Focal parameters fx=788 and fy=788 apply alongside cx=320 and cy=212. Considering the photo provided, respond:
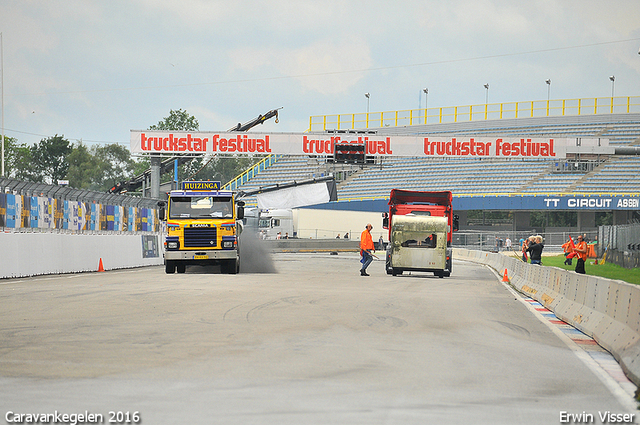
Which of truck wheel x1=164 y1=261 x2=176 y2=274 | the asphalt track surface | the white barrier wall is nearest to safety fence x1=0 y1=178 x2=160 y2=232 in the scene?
the white barrier wall

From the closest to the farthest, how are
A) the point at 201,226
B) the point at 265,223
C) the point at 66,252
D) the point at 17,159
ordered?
the point at 201,226 → the point at 66,252 → the point at 265,223 → the point at 17,159

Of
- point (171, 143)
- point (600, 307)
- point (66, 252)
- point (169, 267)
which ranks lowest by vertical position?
point (169, 267)

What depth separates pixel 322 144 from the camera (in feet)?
155

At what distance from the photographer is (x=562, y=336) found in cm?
1142

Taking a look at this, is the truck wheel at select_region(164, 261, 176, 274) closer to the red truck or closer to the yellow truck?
the yellow truck

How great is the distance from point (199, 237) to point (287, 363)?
56.8 feet

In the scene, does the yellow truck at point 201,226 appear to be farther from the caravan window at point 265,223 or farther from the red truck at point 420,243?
the caravan window at point 265,223

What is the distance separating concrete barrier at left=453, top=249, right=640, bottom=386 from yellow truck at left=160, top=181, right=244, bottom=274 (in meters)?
9.93

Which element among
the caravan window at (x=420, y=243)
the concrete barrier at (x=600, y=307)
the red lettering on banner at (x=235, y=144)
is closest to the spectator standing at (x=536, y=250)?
the caravan window at (x=420, y=243)

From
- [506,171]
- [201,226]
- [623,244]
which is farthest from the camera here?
[506,171]

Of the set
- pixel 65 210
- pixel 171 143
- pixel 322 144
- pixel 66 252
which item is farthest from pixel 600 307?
pixel 171 143

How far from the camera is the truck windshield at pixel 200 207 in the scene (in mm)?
25438

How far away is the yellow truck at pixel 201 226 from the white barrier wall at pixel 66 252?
10.7 feet

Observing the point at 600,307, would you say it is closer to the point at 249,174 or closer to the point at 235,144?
the point at 235,144
